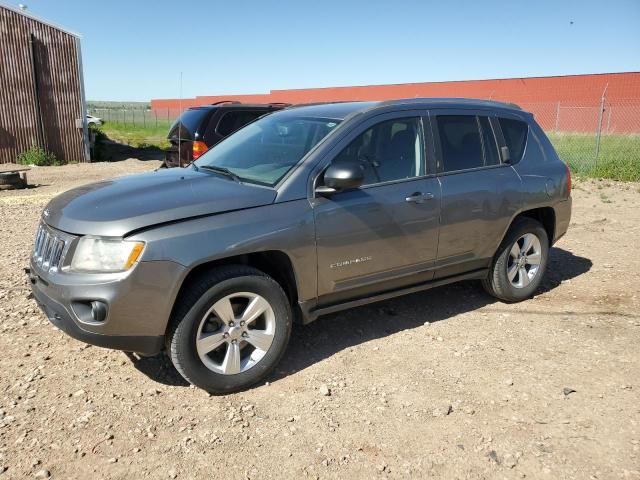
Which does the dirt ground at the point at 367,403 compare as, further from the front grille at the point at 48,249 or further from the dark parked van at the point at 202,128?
the dark parked van at the point at 202,128

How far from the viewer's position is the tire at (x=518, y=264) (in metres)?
4.96

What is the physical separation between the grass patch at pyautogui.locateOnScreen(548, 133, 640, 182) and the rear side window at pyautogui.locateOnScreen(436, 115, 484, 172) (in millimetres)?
10429

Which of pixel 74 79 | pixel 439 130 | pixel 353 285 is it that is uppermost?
pixel 74 79

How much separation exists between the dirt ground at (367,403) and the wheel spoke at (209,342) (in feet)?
1.11

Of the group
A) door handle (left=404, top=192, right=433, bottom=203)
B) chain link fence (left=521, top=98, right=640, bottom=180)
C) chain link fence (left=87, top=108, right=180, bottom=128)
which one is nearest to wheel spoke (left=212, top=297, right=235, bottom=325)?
door handle (left=404, top=192, right=433, bottom=203)

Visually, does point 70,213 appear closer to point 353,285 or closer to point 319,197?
point 319,197

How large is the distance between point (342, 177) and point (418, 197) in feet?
2.81

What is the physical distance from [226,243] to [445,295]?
284cm

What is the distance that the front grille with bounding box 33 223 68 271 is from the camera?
3275mm

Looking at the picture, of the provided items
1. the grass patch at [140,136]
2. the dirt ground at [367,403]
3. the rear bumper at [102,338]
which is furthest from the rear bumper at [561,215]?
the grass patch at [140,136]

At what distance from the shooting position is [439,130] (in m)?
4.46

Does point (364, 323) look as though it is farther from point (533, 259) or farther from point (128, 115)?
point (128, 115)

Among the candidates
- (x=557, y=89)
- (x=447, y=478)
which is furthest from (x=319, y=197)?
(x=557, y=89)

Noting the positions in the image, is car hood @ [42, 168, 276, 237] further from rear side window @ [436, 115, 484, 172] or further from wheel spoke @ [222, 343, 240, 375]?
rear side window @ [436, 115, 484, 172]
